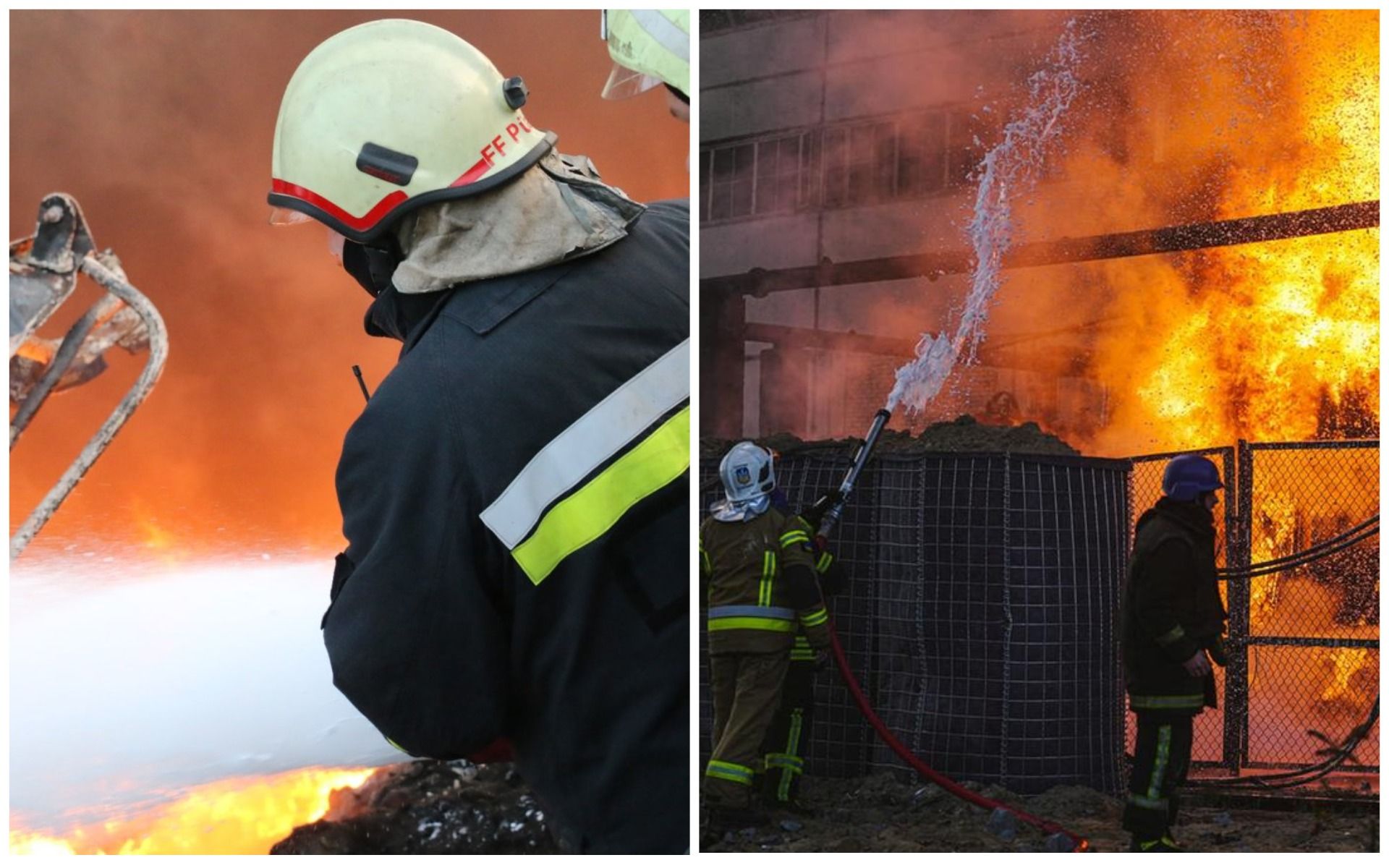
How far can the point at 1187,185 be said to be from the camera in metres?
3.88

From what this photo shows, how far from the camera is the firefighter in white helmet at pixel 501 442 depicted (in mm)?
2480

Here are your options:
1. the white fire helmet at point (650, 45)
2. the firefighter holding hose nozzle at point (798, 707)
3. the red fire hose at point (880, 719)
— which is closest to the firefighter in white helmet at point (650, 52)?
the white fire helmet at point (650, 45)

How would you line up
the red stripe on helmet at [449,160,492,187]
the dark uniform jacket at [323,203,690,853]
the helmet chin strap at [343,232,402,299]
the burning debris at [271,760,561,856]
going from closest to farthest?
the dark uniform jacket at [323,203,690,853] < the red stripe on helmet at [449,160,492,187] < the helmet chin strap at [343,232,402,299] < the burning debris at [271,760,561,856]

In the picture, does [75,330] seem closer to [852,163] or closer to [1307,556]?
[852,163]

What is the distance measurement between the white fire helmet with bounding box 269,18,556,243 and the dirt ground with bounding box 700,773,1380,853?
2066 mm

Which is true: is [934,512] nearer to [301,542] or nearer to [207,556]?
[301,542]

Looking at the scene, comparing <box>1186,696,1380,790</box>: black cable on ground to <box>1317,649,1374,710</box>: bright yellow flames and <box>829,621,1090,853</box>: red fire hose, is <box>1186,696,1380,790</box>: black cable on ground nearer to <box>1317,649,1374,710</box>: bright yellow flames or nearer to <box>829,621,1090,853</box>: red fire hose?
<box>1317,649,1374,710</box>: bright yellow flames

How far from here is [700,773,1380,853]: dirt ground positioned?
3777 millimetres

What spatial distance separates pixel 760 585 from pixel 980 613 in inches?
26.2

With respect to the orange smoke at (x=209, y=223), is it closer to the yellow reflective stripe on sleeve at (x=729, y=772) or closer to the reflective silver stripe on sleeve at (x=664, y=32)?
the reflective silver stripe on sleeve at (x=664, y=32)

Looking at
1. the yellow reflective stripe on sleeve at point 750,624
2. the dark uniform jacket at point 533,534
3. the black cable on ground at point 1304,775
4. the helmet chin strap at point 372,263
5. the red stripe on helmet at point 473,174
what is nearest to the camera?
the dark uniform jacket at point 533,534

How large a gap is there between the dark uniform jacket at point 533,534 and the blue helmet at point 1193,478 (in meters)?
1.73

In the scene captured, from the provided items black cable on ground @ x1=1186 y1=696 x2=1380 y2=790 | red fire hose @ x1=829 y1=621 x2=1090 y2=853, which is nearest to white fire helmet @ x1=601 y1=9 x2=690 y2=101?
red fire hose @ x1=829 y1=621 x2=1090 y2=853

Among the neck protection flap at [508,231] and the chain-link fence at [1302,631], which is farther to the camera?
the chain-link fence at [1302,631]
